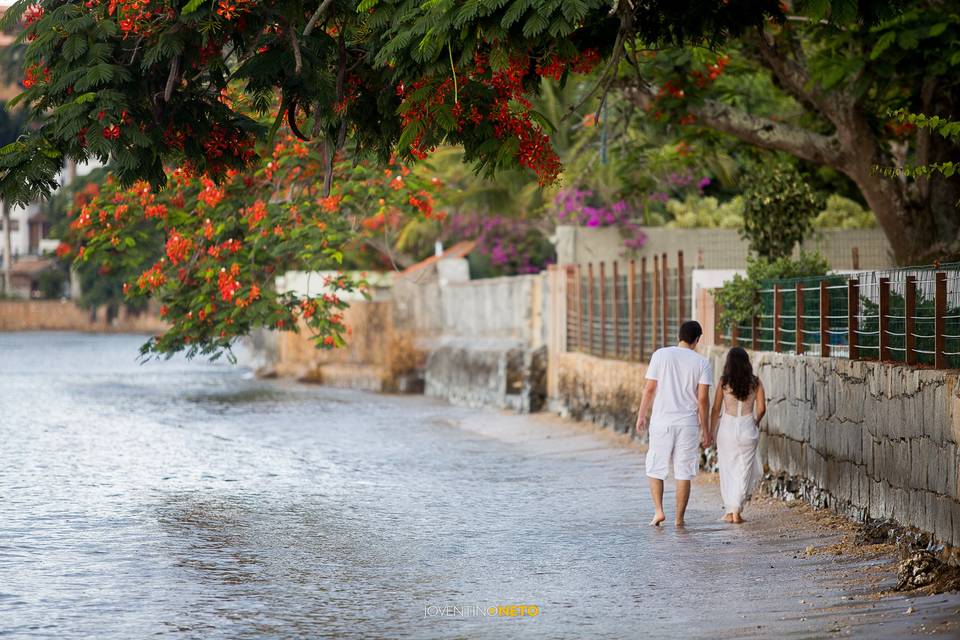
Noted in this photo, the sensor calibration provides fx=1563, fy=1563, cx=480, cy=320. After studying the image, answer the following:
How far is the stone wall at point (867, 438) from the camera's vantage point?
960cm

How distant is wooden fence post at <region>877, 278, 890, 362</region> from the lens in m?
11.4

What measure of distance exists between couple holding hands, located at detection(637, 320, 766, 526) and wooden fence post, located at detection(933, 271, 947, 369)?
224 cm

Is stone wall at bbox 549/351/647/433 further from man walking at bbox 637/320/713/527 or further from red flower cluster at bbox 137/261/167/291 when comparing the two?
man walking at bbox 637/320/713/527

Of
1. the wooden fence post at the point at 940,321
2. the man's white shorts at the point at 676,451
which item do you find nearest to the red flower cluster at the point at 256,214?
the man's white shorts at the point at 676,451

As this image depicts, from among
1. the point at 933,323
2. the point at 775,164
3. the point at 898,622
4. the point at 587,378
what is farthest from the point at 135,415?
the point at 898,622

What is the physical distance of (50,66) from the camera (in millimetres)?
10484

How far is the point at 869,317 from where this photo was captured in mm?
12141

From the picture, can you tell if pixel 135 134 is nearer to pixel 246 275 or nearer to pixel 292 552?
pixel 292 552

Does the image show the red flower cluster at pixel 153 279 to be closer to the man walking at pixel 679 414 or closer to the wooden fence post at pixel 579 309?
the wooden fence post at pixel 579 309

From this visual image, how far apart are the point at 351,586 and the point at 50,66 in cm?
405

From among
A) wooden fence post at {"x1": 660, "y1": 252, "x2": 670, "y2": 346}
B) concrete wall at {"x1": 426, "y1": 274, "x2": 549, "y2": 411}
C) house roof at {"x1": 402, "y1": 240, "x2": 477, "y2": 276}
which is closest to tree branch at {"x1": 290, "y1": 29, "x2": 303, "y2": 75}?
wooden fence post at {"x1": 660, "y1": 252, "x2": 670, "y2": 346}

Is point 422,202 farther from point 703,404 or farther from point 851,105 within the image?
point 703,404

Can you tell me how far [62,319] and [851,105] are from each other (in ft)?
253

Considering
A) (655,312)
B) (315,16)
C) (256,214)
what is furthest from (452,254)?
(315,16)
